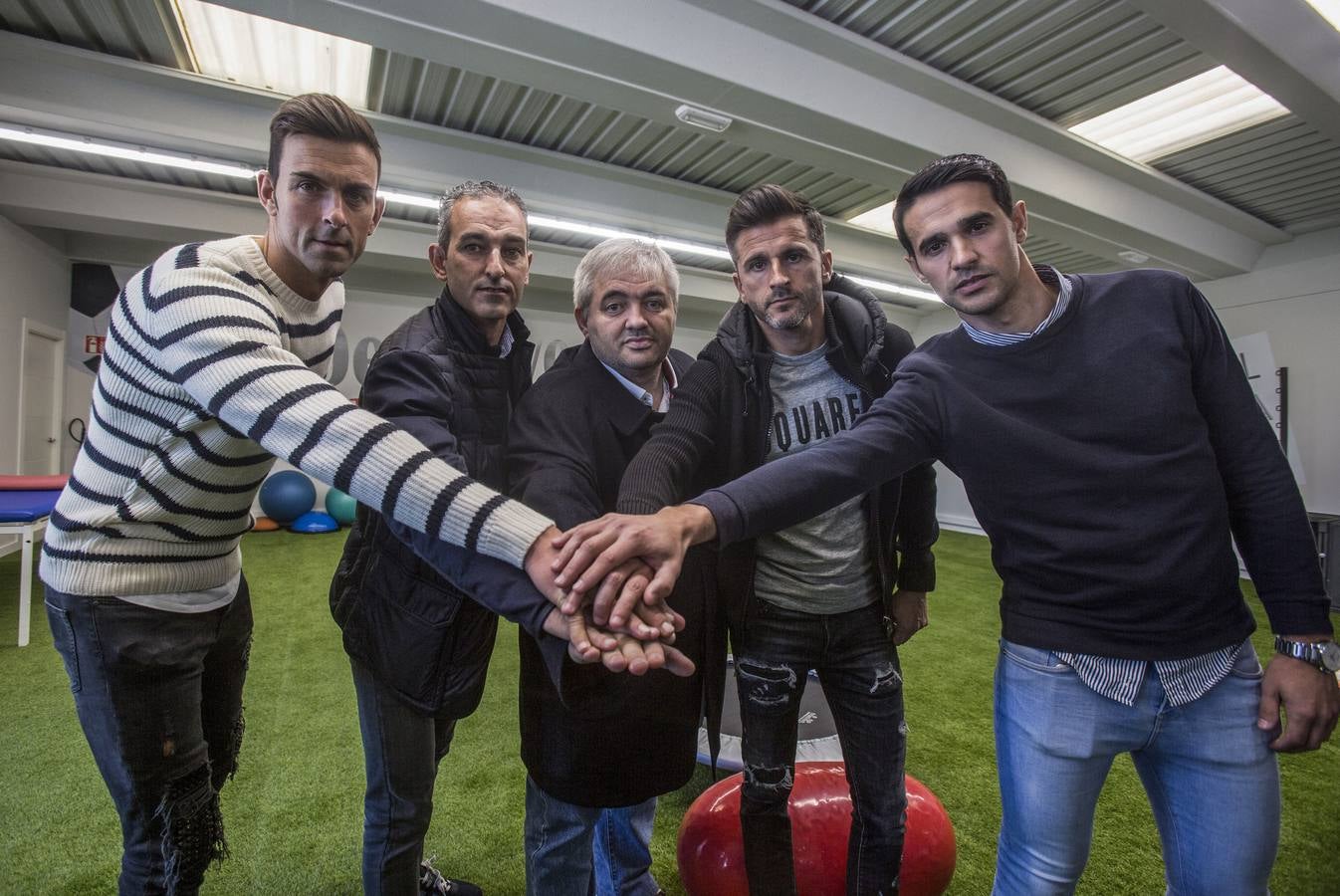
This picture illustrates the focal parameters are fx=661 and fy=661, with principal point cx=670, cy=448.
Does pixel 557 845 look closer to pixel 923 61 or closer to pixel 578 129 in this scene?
pixel 923 61

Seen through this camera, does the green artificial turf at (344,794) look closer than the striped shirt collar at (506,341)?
No

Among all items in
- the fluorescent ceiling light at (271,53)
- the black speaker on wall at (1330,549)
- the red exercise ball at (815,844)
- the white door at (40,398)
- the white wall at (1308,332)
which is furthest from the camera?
the white wall at (1308,332)

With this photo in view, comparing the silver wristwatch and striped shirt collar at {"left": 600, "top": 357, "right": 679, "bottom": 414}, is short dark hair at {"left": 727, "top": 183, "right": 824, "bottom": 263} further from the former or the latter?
the silver wristwatch

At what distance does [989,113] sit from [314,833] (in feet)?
18.1

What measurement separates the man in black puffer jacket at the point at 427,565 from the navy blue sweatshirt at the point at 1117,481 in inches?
21.4

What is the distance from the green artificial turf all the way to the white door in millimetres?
3995

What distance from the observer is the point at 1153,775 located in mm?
1188

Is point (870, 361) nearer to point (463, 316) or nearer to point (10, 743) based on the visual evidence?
point (463, 316)

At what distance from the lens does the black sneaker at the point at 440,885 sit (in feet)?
6.03

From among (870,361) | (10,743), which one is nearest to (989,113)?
(870,361)

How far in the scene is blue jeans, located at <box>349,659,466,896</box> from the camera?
4.48 feet

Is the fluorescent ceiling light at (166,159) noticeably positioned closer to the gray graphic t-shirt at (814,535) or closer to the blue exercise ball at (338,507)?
the gray graphic t-shirt at (814,535)

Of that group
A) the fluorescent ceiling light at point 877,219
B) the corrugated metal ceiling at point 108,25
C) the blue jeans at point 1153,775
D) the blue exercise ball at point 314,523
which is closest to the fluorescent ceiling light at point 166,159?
the corrugated metal ceiling at point 108,25

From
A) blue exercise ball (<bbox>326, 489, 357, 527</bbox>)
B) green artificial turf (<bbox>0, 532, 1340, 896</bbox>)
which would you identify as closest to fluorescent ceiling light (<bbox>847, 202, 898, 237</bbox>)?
green artificial turf (<bbox>0, 532, 1340, 896</bbox>)
